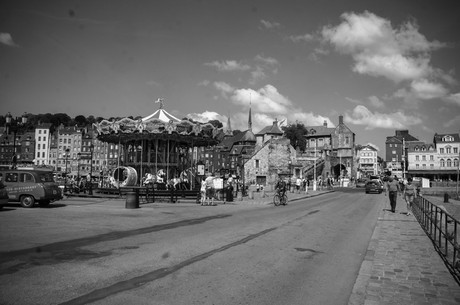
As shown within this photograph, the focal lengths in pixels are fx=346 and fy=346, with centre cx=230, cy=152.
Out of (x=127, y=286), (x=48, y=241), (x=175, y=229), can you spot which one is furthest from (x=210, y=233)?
(x=127, y=286)

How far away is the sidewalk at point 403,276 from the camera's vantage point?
5520 mm

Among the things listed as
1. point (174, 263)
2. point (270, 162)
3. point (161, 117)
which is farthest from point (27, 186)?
point (270, 162)

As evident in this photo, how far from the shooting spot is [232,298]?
5434 millimetres

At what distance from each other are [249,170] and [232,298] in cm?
6896

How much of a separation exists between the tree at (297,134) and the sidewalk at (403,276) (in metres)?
103

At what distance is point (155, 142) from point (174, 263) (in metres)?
22.4

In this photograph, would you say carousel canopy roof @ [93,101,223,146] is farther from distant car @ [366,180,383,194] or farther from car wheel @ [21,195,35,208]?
distant car @ [366,180,383,194]

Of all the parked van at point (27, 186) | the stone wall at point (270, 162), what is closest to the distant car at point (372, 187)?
the stone wall at point (270, 162)

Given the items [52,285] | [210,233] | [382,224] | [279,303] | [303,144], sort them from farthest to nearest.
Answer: [303,144], [382,224], [210,233], [52,285], [279,303]

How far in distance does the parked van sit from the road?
16.1 ft

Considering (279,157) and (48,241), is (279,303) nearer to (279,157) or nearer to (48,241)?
(48,241)

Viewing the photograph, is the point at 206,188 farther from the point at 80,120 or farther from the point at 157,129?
the point at 80,120

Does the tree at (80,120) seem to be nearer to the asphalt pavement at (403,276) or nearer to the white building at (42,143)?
the white building at (42,143)

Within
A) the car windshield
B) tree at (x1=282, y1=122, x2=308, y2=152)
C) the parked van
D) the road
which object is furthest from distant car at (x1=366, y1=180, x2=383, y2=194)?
tree at (x1=282, y1=122, x2=308, y2=152)
